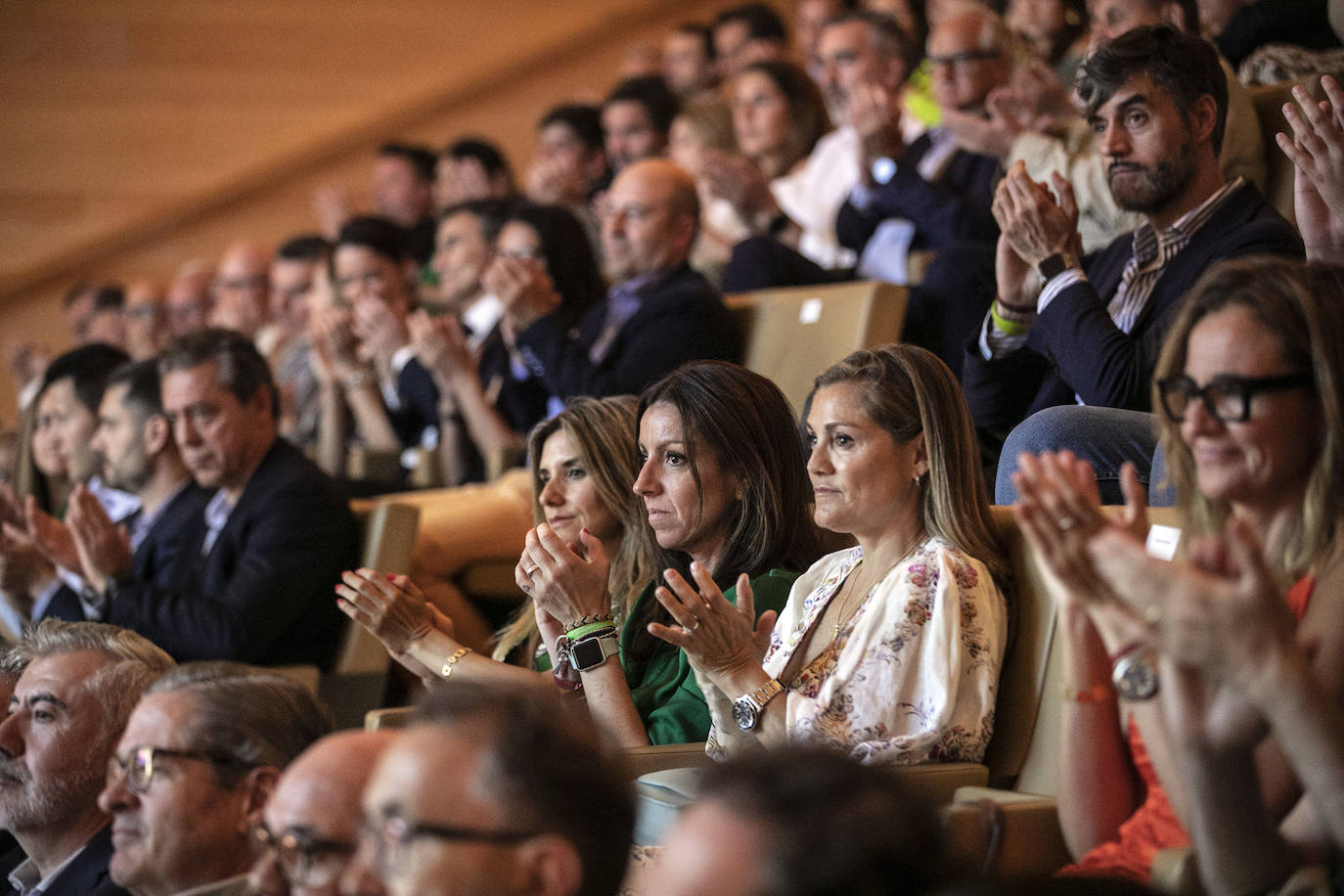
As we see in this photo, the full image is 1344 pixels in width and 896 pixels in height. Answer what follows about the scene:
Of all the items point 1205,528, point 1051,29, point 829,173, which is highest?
point 1051,29

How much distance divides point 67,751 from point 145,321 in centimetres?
427

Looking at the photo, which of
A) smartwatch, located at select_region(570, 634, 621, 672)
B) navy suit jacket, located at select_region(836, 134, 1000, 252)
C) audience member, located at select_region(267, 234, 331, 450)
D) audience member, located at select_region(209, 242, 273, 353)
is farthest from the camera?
audience member, located at select_region(209, 242, 273, 353)

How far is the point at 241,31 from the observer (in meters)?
6.84

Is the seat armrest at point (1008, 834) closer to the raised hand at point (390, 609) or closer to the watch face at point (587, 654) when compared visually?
the watch face at point (587, 654)

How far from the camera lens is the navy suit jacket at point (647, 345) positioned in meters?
3.29

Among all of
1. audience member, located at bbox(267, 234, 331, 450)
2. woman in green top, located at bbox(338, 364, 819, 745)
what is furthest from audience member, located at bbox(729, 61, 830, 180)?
woman in green top, located at bbox(338, 364, 819, 745)

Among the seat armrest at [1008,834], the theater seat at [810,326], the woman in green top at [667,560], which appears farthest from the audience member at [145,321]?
the seat armrest at [1008,834]

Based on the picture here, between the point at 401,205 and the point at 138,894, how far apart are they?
4.93 metres

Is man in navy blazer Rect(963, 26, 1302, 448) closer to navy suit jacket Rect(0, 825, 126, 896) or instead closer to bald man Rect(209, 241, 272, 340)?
navy suit jacket Rect(0, 825, 126, 896)

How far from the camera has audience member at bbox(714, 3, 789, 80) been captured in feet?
18.8

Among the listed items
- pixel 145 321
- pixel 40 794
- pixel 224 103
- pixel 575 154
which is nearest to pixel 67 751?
pixel 40 794

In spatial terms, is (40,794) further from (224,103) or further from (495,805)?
(224,103)

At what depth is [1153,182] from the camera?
238 centimetres

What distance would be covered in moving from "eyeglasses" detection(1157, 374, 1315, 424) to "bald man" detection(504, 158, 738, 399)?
1952 millimetres
